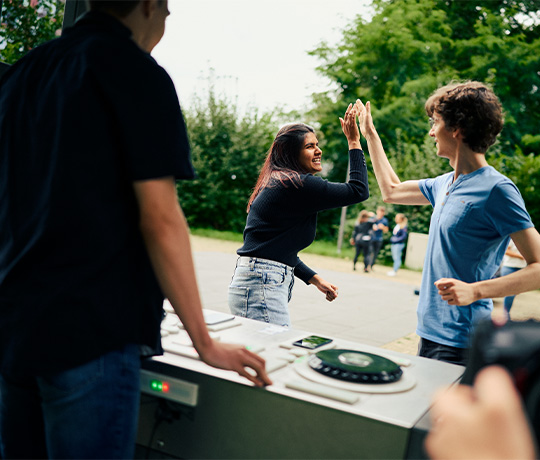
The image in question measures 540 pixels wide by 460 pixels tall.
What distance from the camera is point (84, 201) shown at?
2.84ft

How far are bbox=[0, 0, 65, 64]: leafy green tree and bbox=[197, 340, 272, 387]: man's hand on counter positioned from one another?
5.47 feet

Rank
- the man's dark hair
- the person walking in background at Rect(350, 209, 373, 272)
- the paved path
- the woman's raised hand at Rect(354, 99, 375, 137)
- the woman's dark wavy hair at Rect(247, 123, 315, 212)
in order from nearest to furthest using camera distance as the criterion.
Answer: the man's dark hair → the woman's raised hand at Rect(354, 99, 375, 137) → the woman's dark wavy hair at Rect(247, 123, 315, 212) → the paved path → the person walking in background at Rect(350, 209, 373, 272)

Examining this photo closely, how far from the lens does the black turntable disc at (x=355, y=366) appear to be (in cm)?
106

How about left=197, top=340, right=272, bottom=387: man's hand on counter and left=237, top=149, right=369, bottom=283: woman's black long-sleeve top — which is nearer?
left=197, top=340, right=272, bottom=387: man's hand on counter

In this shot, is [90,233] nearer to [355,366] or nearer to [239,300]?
[355,366]

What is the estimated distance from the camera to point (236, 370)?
101 cm

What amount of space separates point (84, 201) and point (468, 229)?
1311mm

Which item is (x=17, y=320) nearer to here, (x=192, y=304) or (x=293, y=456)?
(x=192, y=304)

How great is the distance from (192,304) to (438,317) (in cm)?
113

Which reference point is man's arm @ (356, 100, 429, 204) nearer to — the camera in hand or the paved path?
the camera in hand

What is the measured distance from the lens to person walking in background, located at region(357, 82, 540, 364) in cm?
166

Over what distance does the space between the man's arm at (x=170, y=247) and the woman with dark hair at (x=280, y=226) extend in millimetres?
1166

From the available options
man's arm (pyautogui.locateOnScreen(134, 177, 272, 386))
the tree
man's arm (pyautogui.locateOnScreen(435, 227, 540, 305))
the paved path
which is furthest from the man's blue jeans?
the tree

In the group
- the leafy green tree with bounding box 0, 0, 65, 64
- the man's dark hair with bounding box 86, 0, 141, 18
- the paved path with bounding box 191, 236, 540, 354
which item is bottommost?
the paved path with bounding box 191, 236, 540, 354
